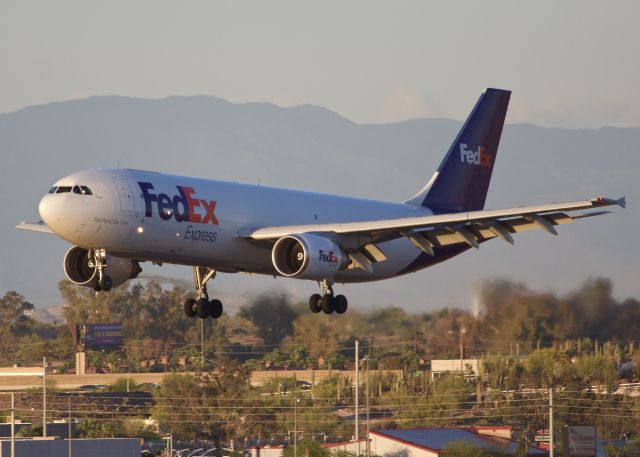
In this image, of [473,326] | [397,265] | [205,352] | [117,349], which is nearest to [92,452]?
[473,326]

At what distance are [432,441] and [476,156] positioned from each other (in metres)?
26.5

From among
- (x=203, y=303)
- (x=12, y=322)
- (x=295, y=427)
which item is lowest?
(x=295, y=427)

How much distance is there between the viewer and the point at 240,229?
56.4 m

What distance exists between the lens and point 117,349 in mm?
150750

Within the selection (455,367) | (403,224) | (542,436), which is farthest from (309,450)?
(403,224)

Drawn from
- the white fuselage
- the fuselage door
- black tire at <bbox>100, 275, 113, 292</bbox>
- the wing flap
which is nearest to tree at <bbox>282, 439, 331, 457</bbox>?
the white fuselage

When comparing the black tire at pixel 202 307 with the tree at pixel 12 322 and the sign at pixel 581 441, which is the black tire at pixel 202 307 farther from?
the tree at pixel 12 322

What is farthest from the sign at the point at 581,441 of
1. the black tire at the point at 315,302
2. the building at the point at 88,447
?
the black tire at the point at 315,302

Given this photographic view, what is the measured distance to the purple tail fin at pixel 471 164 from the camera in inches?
2687

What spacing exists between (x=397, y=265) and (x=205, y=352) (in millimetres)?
79470

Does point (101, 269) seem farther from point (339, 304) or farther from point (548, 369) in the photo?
point (548, 369)

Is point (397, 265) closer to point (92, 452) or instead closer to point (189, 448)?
point (92, 452)

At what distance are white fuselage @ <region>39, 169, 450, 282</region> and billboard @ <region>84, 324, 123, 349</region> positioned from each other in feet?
304

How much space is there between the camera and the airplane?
52.7 meters
